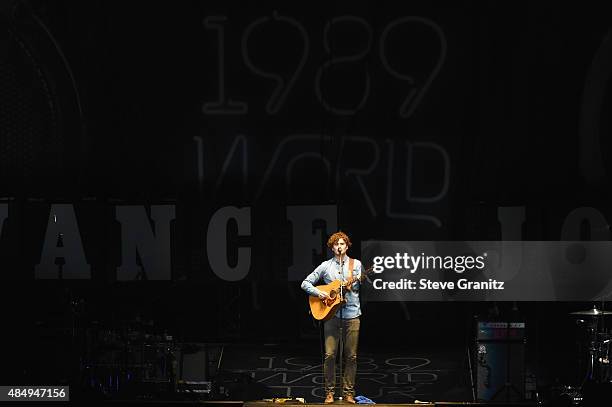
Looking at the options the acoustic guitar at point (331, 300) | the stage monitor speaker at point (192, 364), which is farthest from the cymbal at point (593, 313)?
the stage monitor speaker at point (192, 364)

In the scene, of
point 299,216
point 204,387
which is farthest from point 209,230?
point 204,387

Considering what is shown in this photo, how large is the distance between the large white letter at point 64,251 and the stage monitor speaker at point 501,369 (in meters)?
3.99

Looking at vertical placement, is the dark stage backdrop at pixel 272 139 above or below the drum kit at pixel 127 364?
above

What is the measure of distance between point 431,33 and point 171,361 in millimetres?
4020

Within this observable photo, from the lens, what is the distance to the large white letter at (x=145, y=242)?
30.7ft

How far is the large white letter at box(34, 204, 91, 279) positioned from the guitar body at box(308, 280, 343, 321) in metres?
2.66

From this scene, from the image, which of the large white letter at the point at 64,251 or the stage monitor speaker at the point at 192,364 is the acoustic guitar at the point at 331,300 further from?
the large white letter at the point at 64,251

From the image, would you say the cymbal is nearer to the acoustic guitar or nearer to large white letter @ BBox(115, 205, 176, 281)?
the acoustic guitar

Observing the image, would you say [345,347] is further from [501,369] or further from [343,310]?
[501,369]

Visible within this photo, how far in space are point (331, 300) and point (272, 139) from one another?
2070 mm

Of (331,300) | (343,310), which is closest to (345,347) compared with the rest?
(343,310)

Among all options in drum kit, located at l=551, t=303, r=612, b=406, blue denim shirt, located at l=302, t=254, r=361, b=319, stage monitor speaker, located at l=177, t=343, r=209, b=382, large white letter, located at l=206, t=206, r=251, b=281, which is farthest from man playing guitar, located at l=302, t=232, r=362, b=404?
drum kit, located at l=551, t=303, r=612, b=406

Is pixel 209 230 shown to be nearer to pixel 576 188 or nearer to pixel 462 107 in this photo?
pixel 462 107

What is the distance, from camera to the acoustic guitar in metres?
7.86
